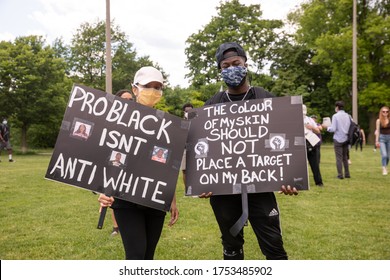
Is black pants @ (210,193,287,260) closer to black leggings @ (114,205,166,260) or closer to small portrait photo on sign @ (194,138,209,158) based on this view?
small portrait photo on sign @ (194,138,209,158)

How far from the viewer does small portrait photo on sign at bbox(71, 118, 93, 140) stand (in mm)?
3352

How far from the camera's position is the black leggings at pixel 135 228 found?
3316 mm

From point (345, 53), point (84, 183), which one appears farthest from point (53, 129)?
point (84, 183)

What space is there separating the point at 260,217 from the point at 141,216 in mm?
1074

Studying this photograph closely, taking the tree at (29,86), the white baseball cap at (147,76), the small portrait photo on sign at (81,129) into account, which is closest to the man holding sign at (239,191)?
the white baseball cap at (147,76)

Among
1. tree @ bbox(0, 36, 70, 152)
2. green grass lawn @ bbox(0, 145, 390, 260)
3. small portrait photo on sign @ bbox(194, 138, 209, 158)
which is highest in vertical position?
tree @ bbox(0, 36, 70, 152)

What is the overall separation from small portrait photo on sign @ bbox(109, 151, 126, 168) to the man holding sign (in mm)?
653

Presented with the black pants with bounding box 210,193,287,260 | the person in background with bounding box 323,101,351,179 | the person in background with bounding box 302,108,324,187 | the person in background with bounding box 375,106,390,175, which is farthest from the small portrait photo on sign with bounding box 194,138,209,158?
the person in background with bounding box 375,106,390,175

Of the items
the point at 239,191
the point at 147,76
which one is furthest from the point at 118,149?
the point at 239,191

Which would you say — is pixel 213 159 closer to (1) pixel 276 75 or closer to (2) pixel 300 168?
(2) pixel 300 168

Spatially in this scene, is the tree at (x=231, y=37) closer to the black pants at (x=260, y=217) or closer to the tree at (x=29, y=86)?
the tree at (x=29, y=86)

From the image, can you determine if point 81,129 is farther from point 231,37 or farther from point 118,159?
point 231,37

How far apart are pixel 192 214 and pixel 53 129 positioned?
32909 millimetres

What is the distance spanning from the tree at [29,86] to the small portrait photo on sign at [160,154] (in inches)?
1165
